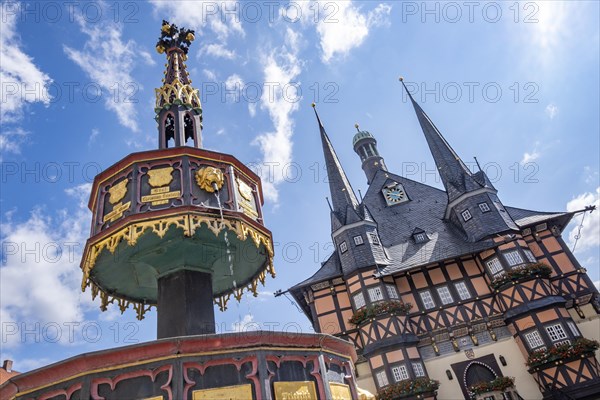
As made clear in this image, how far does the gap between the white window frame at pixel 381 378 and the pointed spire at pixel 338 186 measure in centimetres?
1107

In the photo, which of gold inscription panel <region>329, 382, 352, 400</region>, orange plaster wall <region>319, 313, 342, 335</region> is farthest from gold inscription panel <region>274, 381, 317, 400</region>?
orange plaster wall <region>319, 313, 342, 335</region>

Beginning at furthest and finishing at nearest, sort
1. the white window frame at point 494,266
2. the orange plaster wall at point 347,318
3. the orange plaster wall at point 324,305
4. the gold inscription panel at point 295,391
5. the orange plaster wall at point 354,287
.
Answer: the orange plaster wall at point 324,305, the orange plaster wall at point 354,287, the orange plaster wall at point 347,318, the white window frame at point 494,266, the gold inscription panel at point 295,391

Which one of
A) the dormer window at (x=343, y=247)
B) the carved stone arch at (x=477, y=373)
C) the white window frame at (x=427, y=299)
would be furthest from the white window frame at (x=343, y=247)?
the carved stone arch at (x=477, y=373)

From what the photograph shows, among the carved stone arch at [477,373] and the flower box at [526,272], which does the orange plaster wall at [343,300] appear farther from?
the flower box at [526,272]

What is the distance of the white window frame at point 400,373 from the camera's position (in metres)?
22.3

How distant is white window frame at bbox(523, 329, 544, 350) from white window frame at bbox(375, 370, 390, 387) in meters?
7.99

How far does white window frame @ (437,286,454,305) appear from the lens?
25344 mm

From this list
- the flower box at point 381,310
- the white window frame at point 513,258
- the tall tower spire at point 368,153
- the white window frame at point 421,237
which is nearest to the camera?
the flower box at point 381,310

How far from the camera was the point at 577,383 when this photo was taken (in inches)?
794

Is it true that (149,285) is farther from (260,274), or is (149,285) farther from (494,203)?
(494,203)

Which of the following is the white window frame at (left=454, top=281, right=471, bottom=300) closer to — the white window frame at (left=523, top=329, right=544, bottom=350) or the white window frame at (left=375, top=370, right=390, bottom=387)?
the white window frame at (left=523, top=329, right=544, bottom=350)

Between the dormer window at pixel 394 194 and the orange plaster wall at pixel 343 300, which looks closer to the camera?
the orange plaster wall at pixel 343 300

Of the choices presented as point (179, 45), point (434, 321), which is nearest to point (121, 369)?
point (179, 45)

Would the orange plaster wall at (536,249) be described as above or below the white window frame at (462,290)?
above
